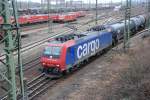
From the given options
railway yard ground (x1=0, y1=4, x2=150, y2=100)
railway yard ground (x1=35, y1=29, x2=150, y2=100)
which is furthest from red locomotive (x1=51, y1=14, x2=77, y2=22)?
railway yard ground (x1=35, y1=29, x2=150, y2=100)

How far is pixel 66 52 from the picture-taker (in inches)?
866

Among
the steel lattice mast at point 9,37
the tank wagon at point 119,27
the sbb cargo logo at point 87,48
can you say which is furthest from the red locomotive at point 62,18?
the steel lattice mast at point 9,37

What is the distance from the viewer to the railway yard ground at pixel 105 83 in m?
17.4

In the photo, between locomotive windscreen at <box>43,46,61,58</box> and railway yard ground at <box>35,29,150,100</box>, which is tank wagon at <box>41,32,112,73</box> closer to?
locomotive windscreen at <box>43,46,61,58</box>

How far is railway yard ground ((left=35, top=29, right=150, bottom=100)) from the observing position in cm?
1743

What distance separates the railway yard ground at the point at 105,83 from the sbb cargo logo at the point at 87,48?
1.19 meters

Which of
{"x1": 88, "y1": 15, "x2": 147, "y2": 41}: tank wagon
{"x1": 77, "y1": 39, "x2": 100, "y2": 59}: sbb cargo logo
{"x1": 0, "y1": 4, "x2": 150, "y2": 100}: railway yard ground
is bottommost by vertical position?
{"x1": 0, "y1": 4, "x2": 150, "y2": 100}: railway yard ground

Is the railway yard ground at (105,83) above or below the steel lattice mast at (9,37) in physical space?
below

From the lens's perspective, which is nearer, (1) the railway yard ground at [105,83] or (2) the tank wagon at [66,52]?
(1) the railway yard ground at [105,83]

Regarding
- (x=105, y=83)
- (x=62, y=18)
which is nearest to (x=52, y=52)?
(x=105, y=83)

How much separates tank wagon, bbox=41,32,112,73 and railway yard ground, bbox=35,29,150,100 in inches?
38.8

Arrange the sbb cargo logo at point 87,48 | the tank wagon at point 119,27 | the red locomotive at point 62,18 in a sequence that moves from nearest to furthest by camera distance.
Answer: the sbb cargo logo at point 87,48, the tank wagon at point 119,27, the red locomotive at point 62,18

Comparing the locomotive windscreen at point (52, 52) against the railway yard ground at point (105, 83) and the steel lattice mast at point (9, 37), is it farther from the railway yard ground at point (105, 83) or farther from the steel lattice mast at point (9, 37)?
the steel lattice mast at point (9, 37)

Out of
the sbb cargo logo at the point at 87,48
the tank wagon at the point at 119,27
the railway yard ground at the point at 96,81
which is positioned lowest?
the railway yard ground at the point at 96,81
